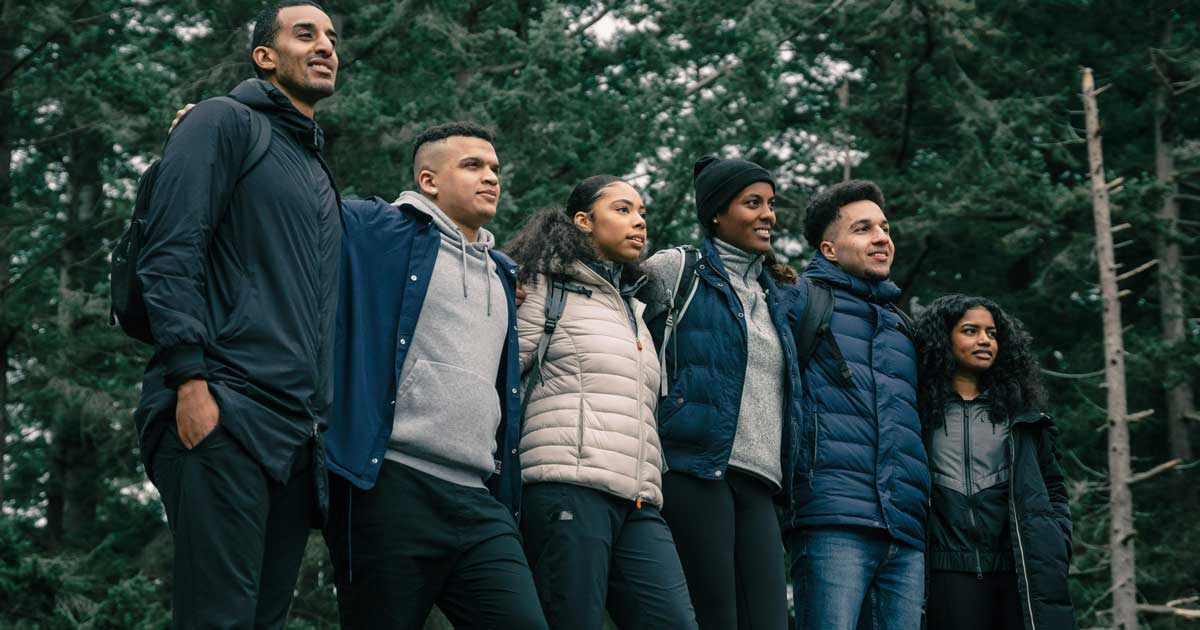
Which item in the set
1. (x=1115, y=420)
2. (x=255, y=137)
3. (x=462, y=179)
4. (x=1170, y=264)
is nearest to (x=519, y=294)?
(x=462, y=179)

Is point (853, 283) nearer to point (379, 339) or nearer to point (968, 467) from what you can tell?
point (968, 467)

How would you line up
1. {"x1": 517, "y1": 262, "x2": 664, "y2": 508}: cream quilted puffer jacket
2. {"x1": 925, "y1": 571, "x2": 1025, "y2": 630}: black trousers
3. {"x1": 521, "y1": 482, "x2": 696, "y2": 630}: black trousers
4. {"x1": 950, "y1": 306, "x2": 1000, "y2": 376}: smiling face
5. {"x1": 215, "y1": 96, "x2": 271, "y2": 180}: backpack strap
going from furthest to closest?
1. {"x1": 950, "y1": 306, "x2": 1000, "y2": 376}: smiling face
2. {"x1": 925, "y1": 571, "x2": 1025, "y2": 630}: black trousers
3. {"x1": 517, "y1": 262, "x2": 664, "y2": 508}: cream quilted puffer jacket
4. {"x1": 521, "y1": 482, "x2": 696, "y2": 630}: black trousers
5. {"x1": 215, "y1": 96, "x2": 271, "y2": 180}: backpack strap

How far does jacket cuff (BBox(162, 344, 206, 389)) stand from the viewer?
10.1 feet

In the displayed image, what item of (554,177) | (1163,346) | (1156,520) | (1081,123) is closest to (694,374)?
(554,177)

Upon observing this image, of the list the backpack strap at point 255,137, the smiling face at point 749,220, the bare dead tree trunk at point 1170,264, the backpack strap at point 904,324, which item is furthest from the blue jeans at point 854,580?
the bare dead tree trunk at point 1170,264

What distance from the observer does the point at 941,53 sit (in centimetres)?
1825

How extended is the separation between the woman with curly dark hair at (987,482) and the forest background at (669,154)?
6401 mm

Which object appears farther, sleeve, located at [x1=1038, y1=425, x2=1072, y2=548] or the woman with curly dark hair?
sleeve, located at [x1=1038, y1=425, x2=1072, y2=548]

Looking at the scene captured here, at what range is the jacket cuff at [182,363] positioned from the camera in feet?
10.1

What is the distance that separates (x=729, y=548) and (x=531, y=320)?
103 centimetres

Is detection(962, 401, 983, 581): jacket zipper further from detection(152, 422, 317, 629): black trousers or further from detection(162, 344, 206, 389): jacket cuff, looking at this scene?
detection(162, 344, 206, 389): jacket cuff

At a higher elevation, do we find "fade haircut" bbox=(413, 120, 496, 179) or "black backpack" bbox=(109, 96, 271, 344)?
"fade haircut" bbox=(413, 120, 496, 179)

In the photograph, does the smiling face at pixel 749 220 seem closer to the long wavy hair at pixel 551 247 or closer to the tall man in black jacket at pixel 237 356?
the long wavy hair at pixel 551 247

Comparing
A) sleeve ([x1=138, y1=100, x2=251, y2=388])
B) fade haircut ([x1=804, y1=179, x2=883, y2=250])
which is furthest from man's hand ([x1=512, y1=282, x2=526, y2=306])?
fade haircut ([x1=804, y1=179, x2=883, y2=250])
